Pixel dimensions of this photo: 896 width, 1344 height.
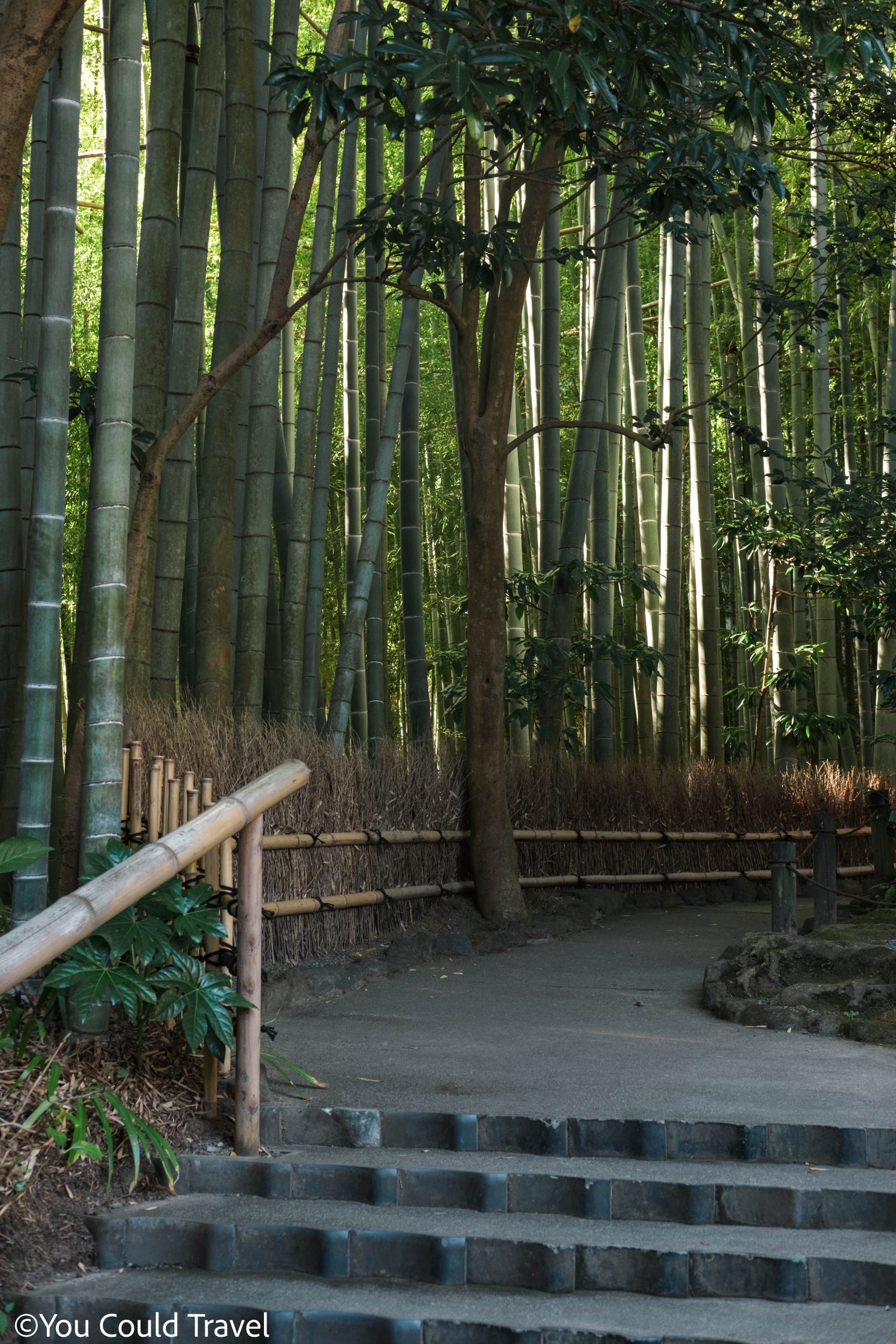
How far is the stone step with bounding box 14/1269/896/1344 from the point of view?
2.07 meters

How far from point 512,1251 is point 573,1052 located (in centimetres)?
129

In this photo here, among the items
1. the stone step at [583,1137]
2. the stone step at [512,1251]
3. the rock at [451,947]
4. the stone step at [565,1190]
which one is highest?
the rock at [451,947]

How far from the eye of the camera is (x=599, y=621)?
7.86 m

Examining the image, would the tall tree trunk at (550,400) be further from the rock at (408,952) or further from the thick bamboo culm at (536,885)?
the rock at (408,952)

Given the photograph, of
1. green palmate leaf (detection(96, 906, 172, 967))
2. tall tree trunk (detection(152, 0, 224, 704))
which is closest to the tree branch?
tall tree trunk (detection(152, 0, 224, 704))

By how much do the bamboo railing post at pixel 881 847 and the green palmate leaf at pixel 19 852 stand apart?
459 cm

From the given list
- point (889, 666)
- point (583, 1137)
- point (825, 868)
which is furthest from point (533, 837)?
point (583, 1137)

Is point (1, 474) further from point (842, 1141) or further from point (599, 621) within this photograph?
point (599, 621)

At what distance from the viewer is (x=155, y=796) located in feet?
11.0

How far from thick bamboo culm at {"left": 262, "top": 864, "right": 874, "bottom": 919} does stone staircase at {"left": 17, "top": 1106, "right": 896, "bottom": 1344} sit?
144cm

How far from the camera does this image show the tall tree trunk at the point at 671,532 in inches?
313

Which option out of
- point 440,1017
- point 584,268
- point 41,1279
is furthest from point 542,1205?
point 584,268

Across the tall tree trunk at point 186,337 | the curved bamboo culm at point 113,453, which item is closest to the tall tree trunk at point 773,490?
the tall tree trunk at point 186,337

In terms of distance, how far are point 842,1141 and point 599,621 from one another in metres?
5.32
